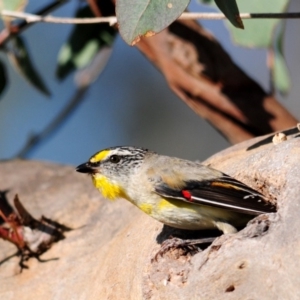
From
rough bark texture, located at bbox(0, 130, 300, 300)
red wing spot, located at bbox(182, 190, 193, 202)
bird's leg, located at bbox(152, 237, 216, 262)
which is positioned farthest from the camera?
red wing spot, located at bbox(182, 190, 193, 202)

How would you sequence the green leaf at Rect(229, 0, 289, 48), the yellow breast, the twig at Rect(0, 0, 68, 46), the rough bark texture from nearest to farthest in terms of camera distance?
the rough bark texture < the yellow breast < the green leaf at Rect(229, 0, 289, 48) < the twig at Rect(0, 0, 68, 46)

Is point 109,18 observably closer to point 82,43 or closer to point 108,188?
point 108,188

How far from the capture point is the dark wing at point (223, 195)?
9.83 feet

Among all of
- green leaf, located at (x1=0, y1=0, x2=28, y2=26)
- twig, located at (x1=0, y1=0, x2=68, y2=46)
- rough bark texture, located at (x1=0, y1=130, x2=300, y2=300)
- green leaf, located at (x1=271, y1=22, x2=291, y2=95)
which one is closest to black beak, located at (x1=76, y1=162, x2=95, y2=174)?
rough bark texture, located at (x1=0, y1=130, x2=300, y2=300)

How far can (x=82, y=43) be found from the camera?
4.97m

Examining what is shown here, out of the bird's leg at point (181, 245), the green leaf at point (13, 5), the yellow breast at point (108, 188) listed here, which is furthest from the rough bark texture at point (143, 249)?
the green leaf at point (13, 5)

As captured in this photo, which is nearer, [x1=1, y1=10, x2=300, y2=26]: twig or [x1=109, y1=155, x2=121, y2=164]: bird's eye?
[x1=1, y1=10, x2=300, y2=26]: twig

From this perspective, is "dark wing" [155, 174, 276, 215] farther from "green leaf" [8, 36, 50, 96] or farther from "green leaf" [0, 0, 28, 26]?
"green leaf" [8, 36, 50, 96]

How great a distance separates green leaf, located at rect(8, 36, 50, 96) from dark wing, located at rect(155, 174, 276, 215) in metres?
1.85

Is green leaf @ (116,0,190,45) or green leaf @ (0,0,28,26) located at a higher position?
green leaf @ (0,0,28,26)

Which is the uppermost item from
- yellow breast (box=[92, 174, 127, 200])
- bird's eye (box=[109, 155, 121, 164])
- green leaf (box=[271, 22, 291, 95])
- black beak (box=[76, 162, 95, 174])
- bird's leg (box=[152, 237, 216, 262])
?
black beak (box=[76, 162, 95, 174])

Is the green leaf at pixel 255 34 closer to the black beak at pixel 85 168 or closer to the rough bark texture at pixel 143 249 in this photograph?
the rough bark texture at pixel 143 249

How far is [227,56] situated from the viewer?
4.65 metres

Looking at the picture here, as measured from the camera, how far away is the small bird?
3.11 meters
